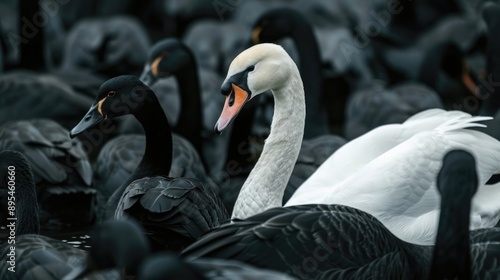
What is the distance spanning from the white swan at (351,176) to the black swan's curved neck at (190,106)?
8.91 feet

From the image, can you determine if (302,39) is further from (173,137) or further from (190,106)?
(173,137)

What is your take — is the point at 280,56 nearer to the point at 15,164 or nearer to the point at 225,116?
the point at 225,116

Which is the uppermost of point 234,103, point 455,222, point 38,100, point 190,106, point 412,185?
point 234,103

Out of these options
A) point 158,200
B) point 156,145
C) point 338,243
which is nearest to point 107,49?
point 156,145

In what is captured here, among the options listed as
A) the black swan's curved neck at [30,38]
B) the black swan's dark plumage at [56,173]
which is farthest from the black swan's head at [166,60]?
the black swan's curved neck at [30,38]

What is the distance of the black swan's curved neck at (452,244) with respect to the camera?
5367 millimetres

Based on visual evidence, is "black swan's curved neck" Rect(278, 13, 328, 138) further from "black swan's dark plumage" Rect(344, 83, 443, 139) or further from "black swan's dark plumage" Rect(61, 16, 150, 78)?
"black swan's dark plumage" Rect(61, 16, 150, 78)

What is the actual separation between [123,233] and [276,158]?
2.13 m

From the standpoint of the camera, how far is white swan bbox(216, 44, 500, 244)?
6.54m

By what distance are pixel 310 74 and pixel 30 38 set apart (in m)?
3.58

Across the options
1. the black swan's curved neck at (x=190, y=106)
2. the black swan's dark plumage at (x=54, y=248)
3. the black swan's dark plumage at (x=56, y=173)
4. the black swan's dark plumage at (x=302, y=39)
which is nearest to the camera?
the black swan's dark plumage at (x=54, y=248)

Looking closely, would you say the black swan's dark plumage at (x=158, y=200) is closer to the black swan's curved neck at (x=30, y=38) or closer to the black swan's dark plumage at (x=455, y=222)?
the black swan's dark plumage at (x=455, y=222)

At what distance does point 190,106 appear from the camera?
944cm

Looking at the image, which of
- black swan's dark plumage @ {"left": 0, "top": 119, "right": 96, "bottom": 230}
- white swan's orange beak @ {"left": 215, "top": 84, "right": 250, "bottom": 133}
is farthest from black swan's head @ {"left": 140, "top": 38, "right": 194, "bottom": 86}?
white swan's orange beak @ {"left": 215, "top": 84, "right": 250, "bottom": 133}
